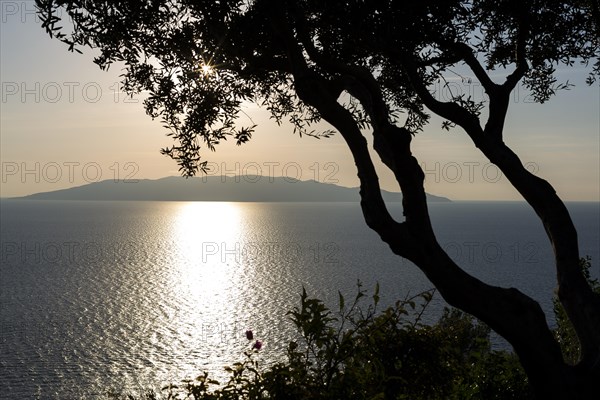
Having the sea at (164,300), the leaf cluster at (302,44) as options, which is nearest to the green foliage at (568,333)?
the leaf cluster at (302,44)

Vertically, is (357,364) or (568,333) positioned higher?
(357,364)

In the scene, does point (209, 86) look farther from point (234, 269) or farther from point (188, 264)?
point (188, 264)

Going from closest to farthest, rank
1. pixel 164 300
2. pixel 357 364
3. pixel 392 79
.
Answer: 1. pixel 357 364
2. pixel 392 79
3. pixel 164 300

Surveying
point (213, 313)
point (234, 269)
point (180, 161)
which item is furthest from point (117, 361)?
point (234, 269)

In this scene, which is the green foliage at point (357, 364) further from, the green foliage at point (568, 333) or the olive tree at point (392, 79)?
the green foliage at point (568, 333)

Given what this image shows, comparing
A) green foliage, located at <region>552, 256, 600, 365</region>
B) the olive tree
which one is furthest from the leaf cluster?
green foliage, located at <region>552, 256, 600, 365</region>

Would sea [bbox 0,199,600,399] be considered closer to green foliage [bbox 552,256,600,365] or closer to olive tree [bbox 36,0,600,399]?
green foliage [bbox 552,256,600,365]

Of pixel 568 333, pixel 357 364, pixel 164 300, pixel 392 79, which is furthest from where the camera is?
pixel 164 300

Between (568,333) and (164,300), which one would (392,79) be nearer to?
(568,333)

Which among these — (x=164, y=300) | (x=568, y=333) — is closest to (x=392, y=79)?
(x=568, y=333)

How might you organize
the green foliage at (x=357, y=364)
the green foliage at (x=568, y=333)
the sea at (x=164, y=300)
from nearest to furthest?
the green foliage at (x=357, y=364)
the green foliage at (x=568, y=333)
the sea at (x=164, y=300)

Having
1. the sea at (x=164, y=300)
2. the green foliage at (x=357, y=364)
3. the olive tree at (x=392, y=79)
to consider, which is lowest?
the sea at (x=164, y=300)

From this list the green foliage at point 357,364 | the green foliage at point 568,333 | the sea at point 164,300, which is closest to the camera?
the green foliage at point 357,364

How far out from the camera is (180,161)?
13320mm
